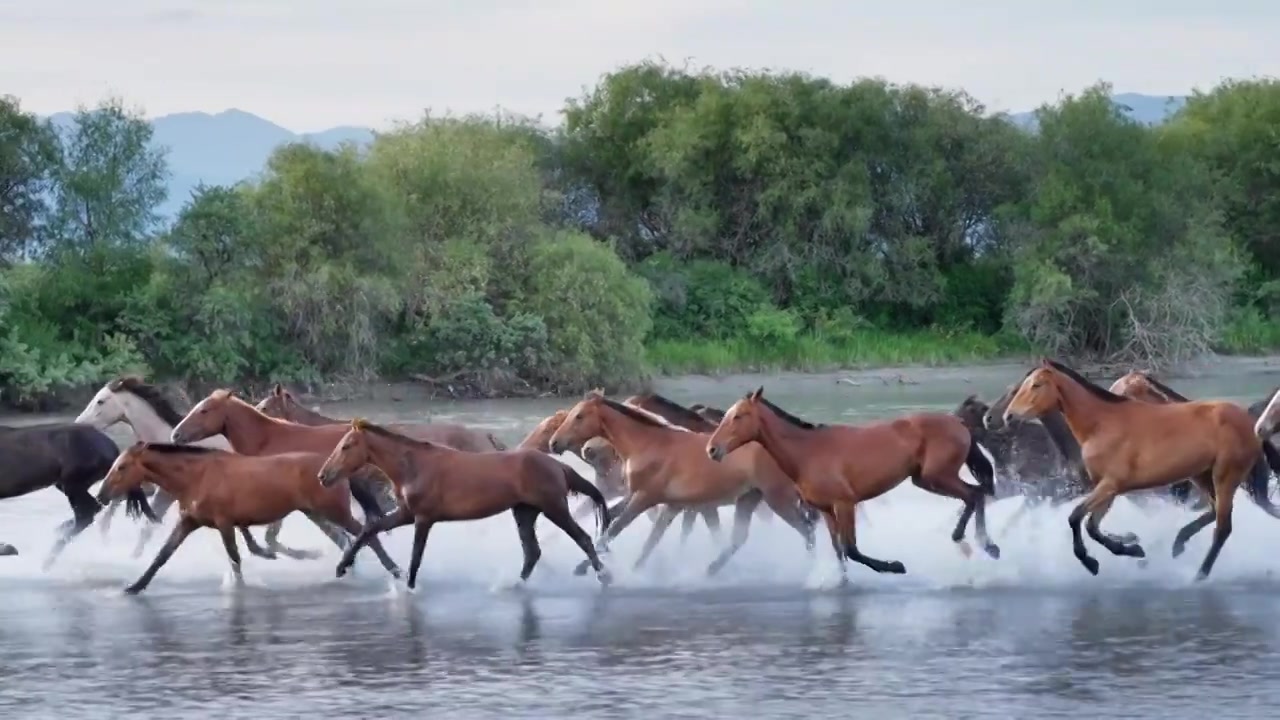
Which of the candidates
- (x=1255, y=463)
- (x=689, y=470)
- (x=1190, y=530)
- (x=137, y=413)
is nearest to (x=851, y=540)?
(x=689, y=470)

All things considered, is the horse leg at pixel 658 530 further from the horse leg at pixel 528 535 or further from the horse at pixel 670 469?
the horse leg at pixel 528 535

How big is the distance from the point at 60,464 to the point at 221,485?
2.44m

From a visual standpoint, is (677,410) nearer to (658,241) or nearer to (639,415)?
(639,415)

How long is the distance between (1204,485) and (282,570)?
21.2 feet

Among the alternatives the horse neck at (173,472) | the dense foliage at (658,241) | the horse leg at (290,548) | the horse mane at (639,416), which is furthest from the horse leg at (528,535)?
the dense foliage at (658,241)

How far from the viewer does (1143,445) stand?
45.9 feet

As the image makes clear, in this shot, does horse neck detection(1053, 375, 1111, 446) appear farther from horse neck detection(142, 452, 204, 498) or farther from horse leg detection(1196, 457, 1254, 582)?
horse neck detection(142, 452, 204, 498)

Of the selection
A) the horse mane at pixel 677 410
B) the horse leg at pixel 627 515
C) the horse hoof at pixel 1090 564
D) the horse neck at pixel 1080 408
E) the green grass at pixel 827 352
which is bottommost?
the green grass at pixel 827 352

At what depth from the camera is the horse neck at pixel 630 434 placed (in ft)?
48.6

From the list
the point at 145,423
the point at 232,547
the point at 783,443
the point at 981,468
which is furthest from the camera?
the point at 145,423

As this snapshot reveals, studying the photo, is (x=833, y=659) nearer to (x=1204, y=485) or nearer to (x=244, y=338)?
(x=1204, y=485)

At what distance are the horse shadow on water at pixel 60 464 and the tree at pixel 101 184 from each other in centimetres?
2236

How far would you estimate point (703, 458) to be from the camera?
48.5 feet

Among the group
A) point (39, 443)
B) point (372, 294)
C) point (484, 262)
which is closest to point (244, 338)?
point (372, 294)
